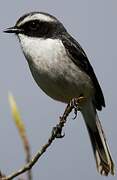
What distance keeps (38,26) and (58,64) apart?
0.80m

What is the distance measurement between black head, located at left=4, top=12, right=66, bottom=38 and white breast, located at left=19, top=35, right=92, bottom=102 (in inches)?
4.7

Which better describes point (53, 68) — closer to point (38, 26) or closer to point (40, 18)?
point (38, 26)

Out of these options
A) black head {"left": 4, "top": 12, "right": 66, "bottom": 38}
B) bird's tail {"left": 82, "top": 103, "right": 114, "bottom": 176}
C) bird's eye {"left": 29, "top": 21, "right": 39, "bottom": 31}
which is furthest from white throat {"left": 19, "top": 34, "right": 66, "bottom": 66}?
bird's tail {"left": 82, "top": 103, "right": 114, "bottom": 176}

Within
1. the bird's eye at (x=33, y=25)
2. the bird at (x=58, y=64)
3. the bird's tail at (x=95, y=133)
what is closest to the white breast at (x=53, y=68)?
the bird at (x=58, y=64)

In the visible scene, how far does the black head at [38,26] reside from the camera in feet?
18.6

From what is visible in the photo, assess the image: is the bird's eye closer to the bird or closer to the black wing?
the bird

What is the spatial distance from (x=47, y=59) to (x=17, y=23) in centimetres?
77

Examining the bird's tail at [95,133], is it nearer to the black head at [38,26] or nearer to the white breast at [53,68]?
the white breast at [53,68]

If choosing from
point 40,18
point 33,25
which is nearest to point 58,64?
point 33,25

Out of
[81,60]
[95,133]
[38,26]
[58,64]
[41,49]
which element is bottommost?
[95,133]

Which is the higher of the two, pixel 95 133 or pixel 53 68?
pixel 53 68

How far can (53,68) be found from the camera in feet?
17.3

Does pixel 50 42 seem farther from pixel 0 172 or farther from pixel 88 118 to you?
pixel 0 172

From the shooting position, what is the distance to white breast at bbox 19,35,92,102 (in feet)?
17.4
